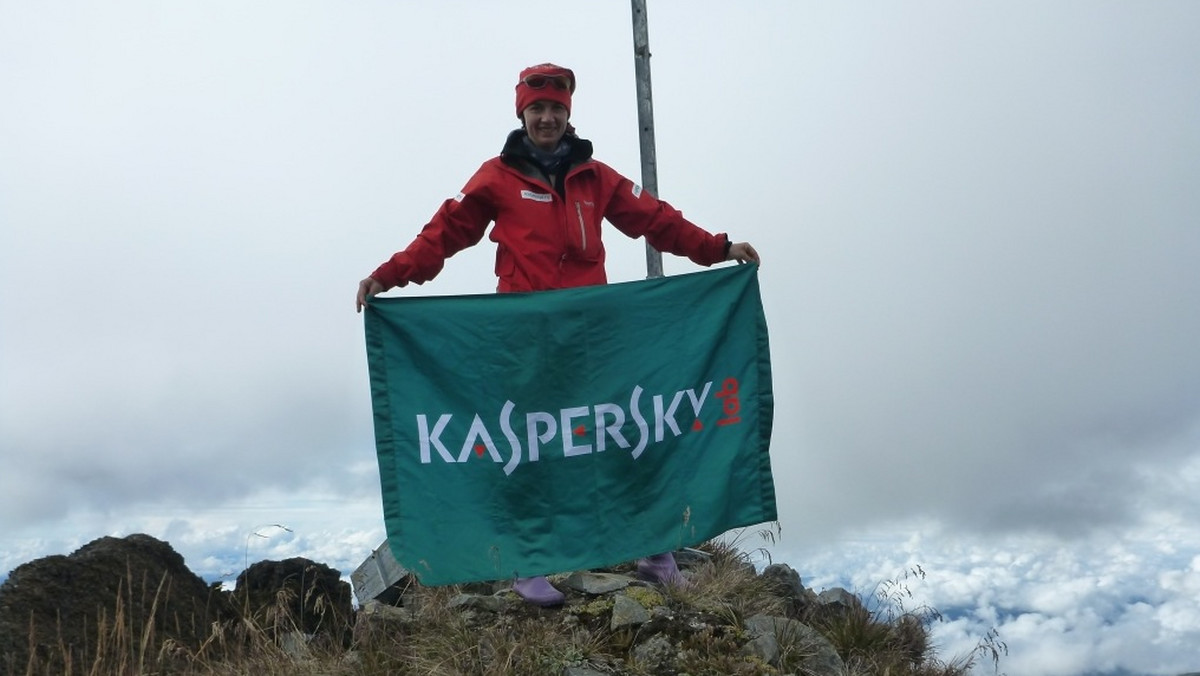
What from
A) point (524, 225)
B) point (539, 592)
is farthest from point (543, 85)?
point (539, 592)

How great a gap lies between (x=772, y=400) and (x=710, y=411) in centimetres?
41

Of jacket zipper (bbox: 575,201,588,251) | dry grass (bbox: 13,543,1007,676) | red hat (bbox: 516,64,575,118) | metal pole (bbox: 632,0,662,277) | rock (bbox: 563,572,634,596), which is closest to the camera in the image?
dry grass (bbox: 13,543,1007,676)

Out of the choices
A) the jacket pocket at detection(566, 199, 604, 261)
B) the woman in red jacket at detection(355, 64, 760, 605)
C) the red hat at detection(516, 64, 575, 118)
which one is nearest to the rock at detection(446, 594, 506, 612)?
the woman in red jacket at detection(355, 64, 760, 605)

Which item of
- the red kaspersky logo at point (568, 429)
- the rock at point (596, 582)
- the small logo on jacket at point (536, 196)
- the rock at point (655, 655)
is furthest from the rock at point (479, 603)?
the small logo on jacket at point (536, 196)

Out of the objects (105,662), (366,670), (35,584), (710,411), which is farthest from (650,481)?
(35,584)

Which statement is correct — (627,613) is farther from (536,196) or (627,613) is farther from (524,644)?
(536,196)

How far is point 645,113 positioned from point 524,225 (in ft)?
11.8

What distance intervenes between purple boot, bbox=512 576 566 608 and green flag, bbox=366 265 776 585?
0.20m

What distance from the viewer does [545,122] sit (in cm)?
622

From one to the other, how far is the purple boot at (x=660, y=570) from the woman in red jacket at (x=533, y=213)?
0.67 metres

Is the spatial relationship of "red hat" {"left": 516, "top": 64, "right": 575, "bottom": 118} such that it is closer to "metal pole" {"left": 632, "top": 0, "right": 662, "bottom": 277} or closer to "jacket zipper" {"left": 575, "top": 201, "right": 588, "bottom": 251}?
"jacket zipper" {"left": 575, "top": 201, "right": 588, "bottom": 251}

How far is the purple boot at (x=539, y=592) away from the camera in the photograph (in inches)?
247

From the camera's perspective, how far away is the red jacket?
621 cm

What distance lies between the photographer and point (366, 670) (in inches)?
221
